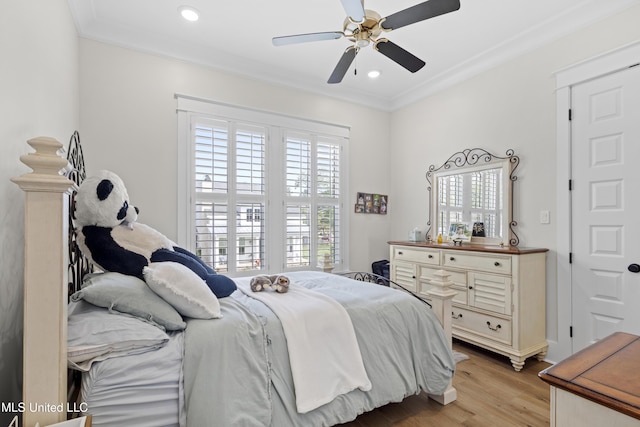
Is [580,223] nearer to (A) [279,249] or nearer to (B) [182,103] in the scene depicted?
(A) [279,249]

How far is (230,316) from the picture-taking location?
1451mm

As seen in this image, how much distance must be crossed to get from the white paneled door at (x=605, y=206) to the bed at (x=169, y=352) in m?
1.69

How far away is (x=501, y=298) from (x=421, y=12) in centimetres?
226

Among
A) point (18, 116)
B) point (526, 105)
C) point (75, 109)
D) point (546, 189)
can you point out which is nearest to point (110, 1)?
point (75, 109)

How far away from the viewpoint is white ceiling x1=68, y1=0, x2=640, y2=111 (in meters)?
2.44

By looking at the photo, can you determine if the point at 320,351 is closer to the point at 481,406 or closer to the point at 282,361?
the point at 282,361

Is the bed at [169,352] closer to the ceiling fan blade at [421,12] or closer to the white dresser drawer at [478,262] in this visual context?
the white dresser drawer at [478,262]

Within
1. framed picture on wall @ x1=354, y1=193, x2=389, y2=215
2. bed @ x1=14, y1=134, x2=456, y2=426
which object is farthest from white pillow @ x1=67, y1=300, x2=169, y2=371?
framed picture on wall @ x1=354, y1=193, x2=389, y2=215

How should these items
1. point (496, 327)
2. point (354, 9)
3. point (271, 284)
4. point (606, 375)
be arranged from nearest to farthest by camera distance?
point (606, 375) < point (354, 9) < point (271, 284) < point (496, 327)

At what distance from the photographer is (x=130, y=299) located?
1252mm

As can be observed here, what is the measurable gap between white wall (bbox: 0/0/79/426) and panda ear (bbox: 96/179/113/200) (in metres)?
0.29

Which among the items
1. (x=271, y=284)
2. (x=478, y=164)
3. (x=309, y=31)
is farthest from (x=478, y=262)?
(x=309, y=31)

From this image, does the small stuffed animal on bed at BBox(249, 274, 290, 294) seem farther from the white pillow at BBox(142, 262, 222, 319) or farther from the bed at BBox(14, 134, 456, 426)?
the white pillow at BBox(142, 262, 222, 319)

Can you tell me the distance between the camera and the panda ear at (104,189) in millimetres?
1425
